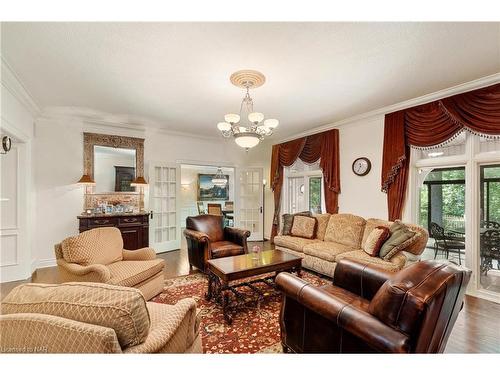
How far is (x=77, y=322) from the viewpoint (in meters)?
0.98

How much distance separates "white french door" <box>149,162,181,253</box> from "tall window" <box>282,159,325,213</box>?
2.70m

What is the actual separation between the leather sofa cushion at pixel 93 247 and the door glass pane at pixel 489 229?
472cm

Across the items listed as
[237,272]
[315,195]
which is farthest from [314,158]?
[237,272]

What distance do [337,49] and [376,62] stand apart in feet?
1.85

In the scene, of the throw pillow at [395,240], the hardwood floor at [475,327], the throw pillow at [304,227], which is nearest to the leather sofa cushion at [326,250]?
the throw pillow at [304,227]

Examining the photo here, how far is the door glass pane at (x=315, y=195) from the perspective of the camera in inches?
210

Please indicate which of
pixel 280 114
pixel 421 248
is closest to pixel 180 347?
pixel 421 248

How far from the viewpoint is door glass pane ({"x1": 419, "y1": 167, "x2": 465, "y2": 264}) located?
131 inches

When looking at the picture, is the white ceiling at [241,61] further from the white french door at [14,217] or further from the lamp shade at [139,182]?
the lamp shade at [139,182]

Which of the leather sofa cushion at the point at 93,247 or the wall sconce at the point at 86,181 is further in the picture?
the wall sconce at the point at 86,181

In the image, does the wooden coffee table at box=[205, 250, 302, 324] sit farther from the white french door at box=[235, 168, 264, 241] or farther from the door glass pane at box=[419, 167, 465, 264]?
the white french door at box=[235, 168, 264, 241]

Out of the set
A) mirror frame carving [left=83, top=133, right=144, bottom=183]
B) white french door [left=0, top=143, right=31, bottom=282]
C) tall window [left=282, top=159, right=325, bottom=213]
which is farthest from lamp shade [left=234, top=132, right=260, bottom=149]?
white french door [left=0, top=143, right=31, bottom=282]

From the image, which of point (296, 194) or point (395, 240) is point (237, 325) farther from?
point (296, 194)

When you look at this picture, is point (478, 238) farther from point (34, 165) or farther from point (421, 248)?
point (34, 165)
